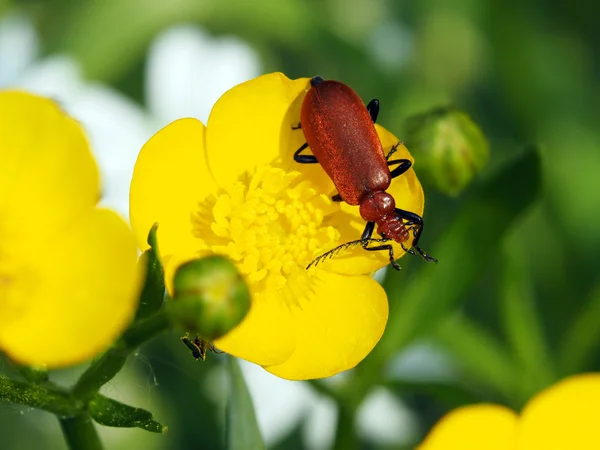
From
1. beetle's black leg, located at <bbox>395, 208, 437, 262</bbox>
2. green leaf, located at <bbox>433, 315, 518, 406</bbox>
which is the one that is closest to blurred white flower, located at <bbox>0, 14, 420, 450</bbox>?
green leaf, located at <bbox>433, 315, 518, 406</bbox>

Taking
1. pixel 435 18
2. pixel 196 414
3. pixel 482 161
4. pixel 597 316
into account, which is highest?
pixel 482 161

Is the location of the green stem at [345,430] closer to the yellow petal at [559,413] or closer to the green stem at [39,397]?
the yellow petal at [559,413]

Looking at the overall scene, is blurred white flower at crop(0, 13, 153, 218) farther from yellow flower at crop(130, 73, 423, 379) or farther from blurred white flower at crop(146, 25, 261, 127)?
yellow flower at crop(130, 73, 423, 379)

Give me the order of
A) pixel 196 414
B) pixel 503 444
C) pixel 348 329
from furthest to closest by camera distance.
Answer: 1. pixel 196 414
2. pixel 348 329
3. pixel 503 444

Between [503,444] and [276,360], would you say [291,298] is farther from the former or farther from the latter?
[503,444]

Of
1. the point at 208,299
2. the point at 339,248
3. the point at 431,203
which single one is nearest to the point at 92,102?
the point at 431,203

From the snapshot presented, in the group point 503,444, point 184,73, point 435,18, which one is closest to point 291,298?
point 503,444
